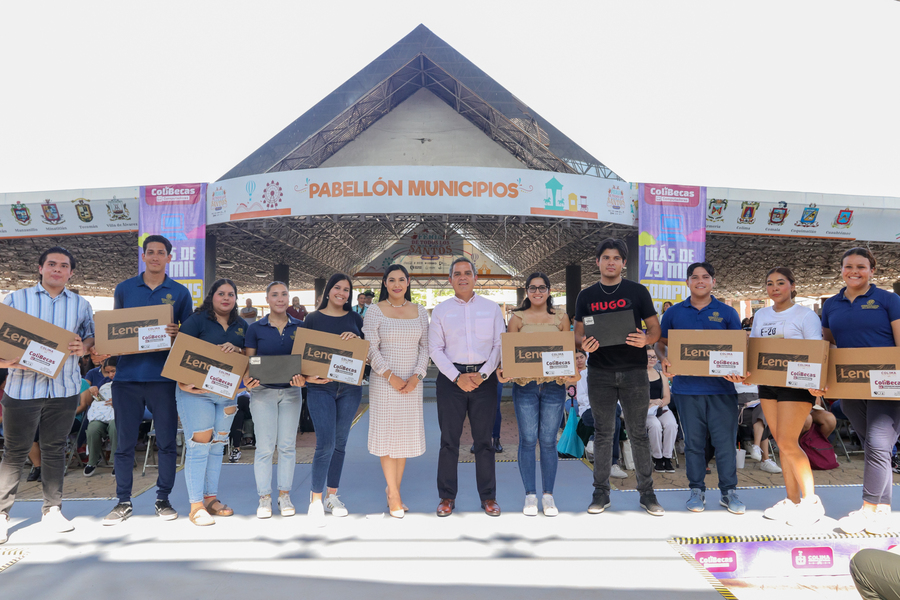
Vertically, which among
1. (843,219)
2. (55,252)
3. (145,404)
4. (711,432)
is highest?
(843,219)

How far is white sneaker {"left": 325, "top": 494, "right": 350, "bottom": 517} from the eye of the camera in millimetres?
3246

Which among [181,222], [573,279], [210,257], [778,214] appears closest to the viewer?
[181,222]

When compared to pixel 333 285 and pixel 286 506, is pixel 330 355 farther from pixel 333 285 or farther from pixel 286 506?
pixel 286 506

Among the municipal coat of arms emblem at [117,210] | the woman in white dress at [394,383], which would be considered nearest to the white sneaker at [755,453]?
the woman in white dress at [394,383]

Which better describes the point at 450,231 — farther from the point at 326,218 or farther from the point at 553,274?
the point at 553,274

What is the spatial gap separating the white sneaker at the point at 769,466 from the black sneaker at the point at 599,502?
2256mm

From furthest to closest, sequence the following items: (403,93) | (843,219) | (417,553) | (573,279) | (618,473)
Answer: (573,279)
(403,93)
(843,219)
(618,473)
(417,553)

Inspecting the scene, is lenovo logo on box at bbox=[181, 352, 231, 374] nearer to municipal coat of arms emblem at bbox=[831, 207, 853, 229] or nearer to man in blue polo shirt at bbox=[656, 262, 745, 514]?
man in blue polo shirt at bbox=[656, 262, 745, 514]

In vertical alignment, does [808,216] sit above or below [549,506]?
above

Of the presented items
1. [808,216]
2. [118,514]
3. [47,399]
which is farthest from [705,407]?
[808,216]

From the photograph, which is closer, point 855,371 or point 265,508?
point 855,371

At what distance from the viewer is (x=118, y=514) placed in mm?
3146

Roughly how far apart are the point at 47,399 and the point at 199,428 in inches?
36.1

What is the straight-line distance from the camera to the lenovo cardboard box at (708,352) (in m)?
3.19
